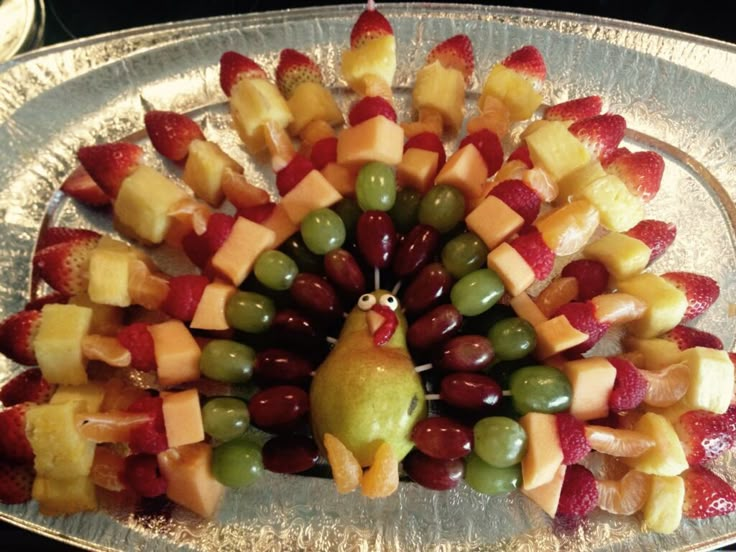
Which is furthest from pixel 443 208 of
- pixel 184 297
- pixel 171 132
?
pixel 171 132

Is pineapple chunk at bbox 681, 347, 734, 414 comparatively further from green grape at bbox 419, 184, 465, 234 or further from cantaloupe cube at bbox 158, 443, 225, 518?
cantaloupe cube at bbox 158, 443, 225, 518

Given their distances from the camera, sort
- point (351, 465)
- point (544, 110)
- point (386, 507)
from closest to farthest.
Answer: point (351, 465) → point (386, 507) → point (544, 110)

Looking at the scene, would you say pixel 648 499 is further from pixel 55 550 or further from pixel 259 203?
pixel 55 550

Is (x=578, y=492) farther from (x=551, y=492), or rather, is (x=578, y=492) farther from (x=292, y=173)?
(x=292, y=173)

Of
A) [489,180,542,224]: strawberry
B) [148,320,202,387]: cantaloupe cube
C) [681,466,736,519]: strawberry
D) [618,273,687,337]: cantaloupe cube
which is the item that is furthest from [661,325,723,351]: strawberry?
[148,320,202,387]: cantaloupe cube

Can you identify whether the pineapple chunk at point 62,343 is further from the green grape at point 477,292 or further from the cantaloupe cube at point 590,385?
the cantaloupe cube at point 590,385

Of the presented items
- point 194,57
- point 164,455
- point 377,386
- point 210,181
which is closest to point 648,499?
point 377,386
